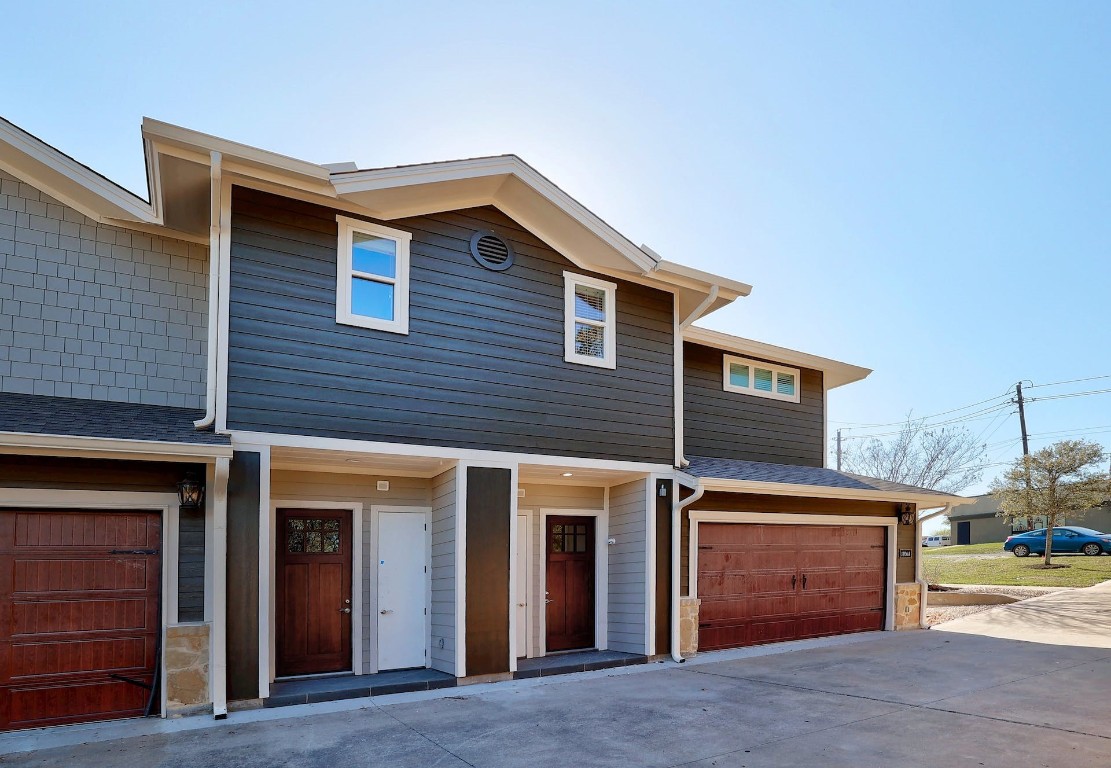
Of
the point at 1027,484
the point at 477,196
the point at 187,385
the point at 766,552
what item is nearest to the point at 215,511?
the point at 187,385

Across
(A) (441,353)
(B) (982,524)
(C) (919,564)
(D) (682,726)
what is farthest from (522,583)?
(B) (982,524)

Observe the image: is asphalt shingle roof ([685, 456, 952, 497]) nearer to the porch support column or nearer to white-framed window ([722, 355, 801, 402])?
white-framed window ([722, 355, 801, 402])

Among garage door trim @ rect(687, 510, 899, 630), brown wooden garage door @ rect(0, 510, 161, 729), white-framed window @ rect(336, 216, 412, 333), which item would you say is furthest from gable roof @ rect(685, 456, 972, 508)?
brown wooden garage door @ rect(0, 510, 161, 729)

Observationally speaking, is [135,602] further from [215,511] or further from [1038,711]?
[1038,711]

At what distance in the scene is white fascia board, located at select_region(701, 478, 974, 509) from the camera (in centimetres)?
1005

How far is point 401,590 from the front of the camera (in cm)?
898

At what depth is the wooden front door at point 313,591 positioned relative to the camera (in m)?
8.35

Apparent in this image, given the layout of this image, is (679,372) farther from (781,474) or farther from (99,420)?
(99,420)

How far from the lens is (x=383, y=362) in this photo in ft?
25.9

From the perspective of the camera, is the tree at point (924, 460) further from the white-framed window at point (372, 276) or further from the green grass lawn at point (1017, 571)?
the white-framed window at point (372, 276)

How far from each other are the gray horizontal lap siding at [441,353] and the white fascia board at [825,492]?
3.07 ft

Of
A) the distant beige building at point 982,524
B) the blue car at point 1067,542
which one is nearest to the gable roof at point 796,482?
the blue car at point 1067,542

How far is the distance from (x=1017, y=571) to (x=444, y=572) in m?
19.4

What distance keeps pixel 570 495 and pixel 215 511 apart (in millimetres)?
5002
